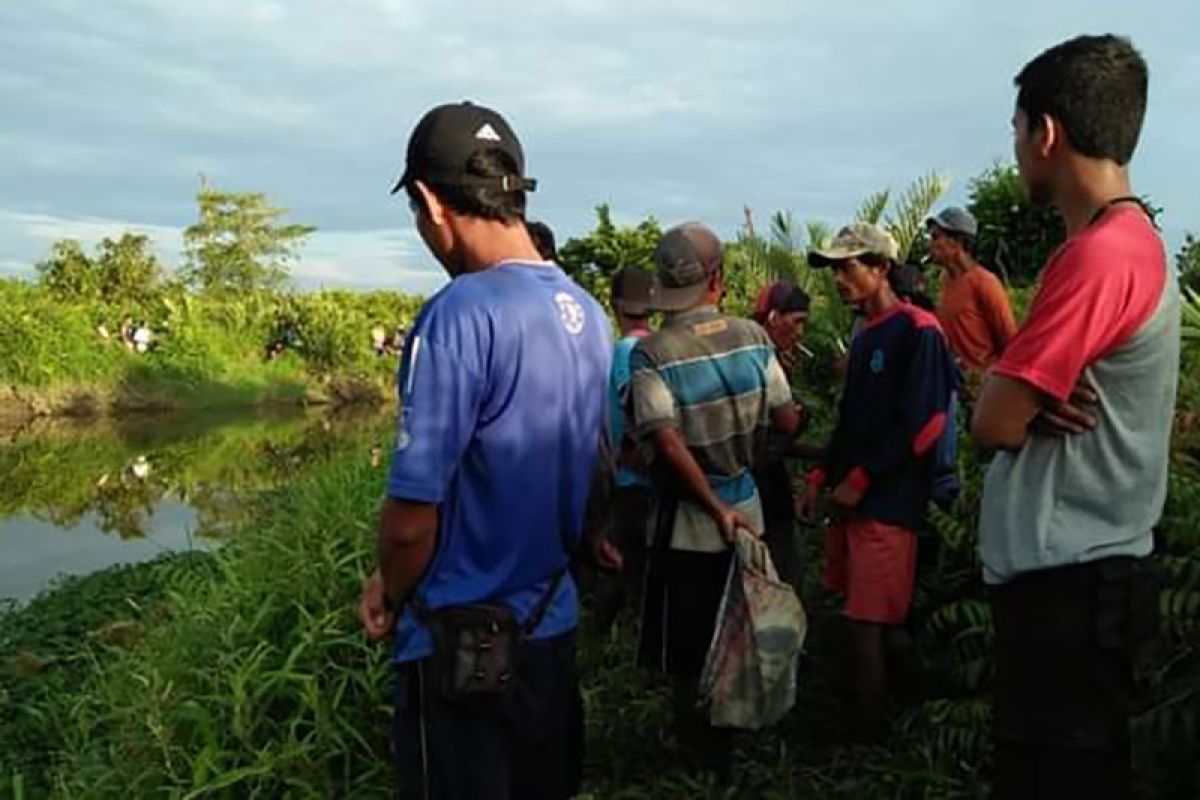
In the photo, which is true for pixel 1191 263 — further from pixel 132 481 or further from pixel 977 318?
pixel 132 481

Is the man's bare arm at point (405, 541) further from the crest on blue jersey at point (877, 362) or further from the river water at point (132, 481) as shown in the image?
the river water at point (132, 481)

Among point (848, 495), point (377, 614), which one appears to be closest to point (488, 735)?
point (377, 614)

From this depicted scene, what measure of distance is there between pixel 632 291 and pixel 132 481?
11483 millimetres

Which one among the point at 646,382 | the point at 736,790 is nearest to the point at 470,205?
the point at 646,382

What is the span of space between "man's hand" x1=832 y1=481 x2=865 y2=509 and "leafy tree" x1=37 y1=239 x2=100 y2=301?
28.1 meters

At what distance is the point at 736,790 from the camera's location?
11.0 ft

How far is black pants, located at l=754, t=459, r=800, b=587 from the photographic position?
3717 millimetres

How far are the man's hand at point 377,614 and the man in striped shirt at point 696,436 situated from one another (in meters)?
1.23

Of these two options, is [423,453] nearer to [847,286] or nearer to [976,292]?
[847,286]

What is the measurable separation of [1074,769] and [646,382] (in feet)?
5.27

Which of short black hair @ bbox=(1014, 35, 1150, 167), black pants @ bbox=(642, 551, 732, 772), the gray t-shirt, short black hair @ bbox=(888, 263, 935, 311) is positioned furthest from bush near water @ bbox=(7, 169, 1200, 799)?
short black hair @ bbox=(1014, 35, 1150, 167)

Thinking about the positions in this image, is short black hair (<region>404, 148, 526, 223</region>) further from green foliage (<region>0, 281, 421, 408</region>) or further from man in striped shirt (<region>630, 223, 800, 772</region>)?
green foliage (<region>0, 281, 421, 408</region>)

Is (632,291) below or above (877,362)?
above

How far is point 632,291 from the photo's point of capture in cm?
465
